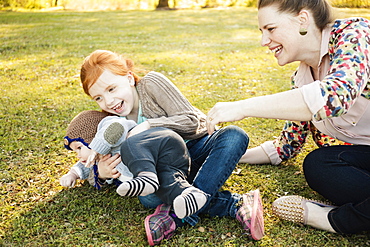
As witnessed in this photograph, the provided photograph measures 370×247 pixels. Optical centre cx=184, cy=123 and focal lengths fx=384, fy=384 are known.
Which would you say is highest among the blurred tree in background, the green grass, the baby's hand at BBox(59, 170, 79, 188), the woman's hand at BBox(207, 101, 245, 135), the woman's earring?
the woman's earring

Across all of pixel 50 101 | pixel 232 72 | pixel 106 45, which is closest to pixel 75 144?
pixel 50 101

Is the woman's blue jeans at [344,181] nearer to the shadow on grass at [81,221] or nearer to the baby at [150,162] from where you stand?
the baby at [150,162]

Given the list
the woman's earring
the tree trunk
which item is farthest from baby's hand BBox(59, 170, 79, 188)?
the tree trunk

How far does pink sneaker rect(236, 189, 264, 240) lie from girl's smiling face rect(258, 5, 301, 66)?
2.78 ft

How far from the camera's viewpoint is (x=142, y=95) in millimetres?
2543

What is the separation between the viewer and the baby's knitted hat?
247 centimetres

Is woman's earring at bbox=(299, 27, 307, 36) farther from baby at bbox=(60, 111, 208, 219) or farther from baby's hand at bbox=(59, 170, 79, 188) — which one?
baby's hand at bbox=(59, 170, 79, 188)

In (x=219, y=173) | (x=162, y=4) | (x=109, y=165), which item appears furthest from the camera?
(x=162, y=4)

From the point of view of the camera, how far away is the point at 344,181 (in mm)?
2084

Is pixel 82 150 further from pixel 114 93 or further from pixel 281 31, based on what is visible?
pixel 281 31

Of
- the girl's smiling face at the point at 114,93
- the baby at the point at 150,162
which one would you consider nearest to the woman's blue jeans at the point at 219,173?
the baby at the point at 150,162

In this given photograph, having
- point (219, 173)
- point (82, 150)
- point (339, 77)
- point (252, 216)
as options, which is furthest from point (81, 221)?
point (339, 77)

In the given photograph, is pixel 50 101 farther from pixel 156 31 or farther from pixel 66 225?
pixel 156 31

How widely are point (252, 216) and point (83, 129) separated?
1.20 m
